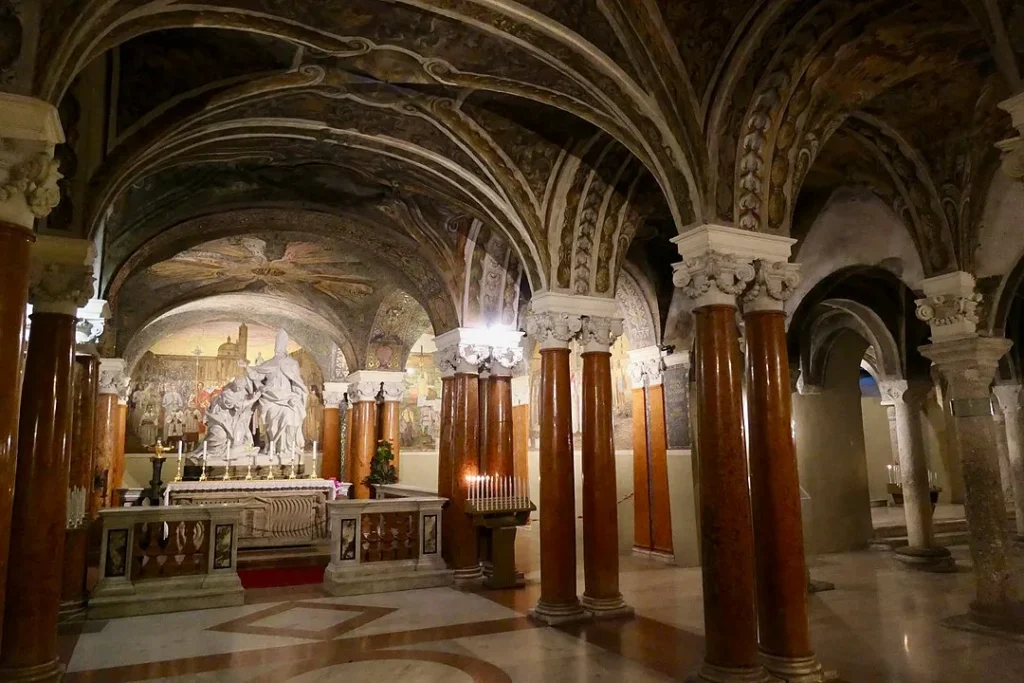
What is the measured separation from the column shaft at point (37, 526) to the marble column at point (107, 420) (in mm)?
8552

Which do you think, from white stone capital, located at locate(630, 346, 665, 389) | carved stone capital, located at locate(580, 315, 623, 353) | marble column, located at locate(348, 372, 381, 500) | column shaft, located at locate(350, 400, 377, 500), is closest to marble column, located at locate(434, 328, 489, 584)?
carved stone capital, located at locate(580, 315, 623, 353)

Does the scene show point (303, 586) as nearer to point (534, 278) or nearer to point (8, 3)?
point (534, 278)

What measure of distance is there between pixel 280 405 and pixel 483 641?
906 centimetres

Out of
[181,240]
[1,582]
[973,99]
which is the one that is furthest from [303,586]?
[973,99]

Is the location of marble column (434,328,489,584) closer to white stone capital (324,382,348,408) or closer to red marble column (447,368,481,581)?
red marble column (447,368,481,581)

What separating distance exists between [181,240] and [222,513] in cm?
437

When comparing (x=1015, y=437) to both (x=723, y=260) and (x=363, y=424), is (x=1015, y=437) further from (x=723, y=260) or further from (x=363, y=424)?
(x=363, y=424)

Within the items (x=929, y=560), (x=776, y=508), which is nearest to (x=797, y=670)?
(x=776, y=508)

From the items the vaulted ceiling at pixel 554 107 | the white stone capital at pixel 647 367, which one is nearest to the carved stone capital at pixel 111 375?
the vaulted ceiling at pixel 554 107

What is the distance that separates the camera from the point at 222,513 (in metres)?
9.25

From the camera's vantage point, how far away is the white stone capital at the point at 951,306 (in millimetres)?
8047

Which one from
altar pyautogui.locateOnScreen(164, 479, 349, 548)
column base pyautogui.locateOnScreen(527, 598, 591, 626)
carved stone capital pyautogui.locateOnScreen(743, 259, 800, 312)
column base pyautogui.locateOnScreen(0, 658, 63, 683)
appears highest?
carved stone capital pyautogui.locateOnScreen(743, 259, 800, 312)

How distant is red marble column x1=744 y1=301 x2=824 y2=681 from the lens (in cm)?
548

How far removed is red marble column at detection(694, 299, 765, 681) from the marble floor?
2.14ft
